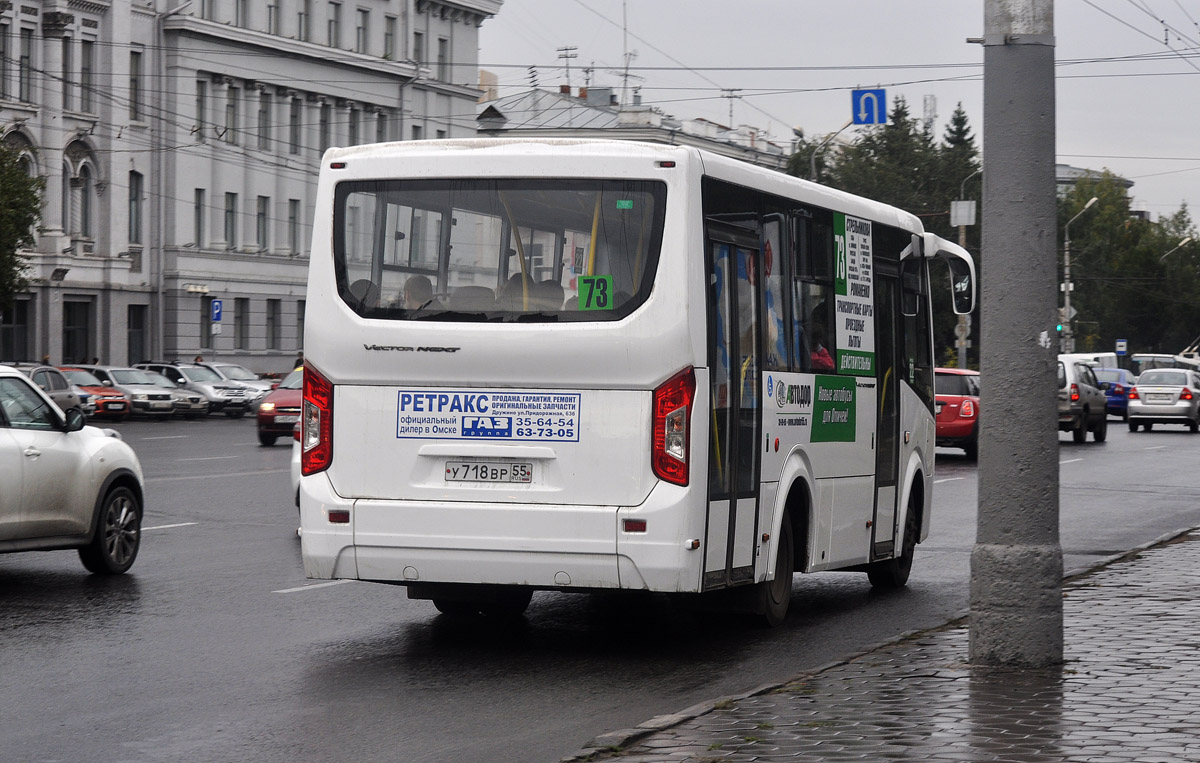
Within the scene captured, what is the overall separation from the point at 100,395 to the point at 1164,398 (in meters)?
27.6

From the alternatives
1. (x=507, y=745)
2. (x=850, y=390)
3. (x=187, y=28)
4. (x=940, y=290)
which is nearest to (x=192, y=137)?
(x=187, y=28)

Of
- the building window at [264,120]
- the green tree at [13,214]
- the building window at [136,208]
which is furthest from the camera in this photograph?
the building window at [264,120]

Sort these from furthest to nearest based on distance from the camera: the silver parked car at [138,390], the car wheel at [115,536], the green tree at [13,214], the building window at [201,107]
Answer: the building window at [201,107] → the silver parked car at [138,390] → the green tree at [13,214] → the car wheel at [115,536]

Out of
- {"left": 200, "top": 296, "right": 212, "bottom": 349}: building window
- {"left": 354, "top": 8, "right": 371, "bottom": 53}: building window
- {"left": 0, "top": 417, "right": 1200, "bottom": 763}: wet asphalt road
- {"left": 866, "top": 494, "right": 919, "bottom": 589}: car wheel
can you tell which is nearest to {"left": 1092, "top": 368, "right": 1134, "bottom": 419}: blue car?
{"left": 200, "top": 296, "right": 212, "bottom": 349}: building window

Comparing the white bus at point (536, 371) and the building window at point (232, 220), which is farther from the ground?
the building window at point (232, 220)

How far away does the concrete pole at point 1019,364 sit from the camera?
8.36 metres

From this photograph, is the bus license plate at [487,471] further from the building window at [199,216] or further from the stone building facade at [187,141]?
the building window at [199,216]

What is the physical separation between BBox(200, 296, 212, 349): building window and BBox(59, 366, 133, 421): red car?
17.7 m

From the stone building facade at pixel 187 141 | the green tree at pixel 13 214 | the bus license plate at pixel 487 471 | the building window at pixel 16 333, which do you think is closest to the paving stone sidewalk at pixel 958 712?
the bus license plate at pixel 487 471

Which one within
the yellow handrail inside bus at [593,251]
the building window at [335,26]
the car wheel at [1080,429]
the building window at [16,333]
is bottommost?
the car wheel at [1080,429]

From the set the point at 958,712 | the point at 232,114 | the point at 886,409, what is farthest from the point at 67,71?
the point at 958,712

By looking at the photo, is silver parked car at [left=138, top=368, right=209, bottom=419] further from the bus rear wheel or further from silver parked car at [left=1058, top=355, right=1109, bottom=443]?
the bus rear wheel

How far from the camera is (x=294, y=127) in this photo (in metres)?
71.6

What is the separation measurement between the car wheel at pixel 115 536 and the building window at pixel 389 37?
2512 inches
